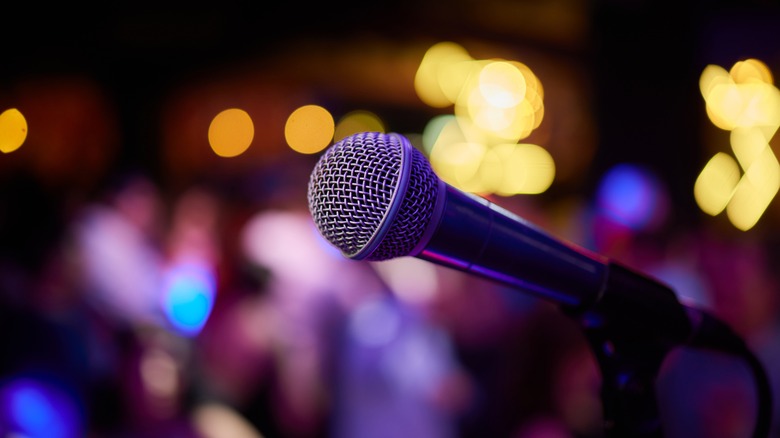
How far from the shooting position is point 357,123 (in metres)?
Result: 8.19

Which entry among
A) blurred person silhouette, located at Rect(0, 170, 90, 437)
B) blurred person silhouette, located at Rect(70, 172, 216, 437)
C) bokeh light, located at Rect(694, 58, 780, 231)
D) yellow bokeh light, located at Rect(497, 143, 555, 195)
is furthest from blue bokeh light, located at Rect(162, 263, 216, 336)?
yellow bokeh light, located at Rect(497, 143, 555, 195)

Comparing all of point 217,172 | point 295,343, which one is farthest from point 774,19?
point 217,172

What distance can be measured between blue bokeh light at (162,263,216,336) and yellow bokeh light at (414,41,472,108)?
3790 millimetres

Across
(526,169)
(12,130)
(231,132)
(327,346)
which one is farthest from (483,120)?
(12,130)

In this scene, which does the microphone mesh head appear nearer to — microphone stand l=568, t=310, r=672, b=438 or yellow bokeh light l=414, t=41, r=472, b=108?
microphone stand l=568, t=310, r=672, b=438

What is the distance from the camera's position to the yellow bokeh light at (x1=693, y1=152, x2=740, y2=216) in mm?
3986

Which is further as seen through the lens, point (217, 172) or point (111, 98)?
point (217, 172)

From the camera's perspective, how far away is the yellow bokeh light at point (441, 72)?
668 cm

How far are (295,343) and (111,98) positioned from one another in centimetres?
440

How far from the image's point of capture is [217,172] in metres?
7.50

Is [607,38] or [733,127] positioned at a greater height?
[607,38]

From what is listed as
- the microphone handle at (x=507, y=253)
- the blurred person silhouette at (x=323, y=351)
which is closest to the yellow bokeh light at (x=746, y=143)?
the blurred person silhouette at (x=323, y=351)

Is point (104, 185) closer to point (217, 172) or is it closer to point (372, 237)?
point (217, 172)

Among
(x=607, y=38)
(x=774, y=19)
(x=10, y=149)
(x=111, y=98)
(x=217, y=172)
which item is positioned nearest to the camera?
(x=774, y=19)
